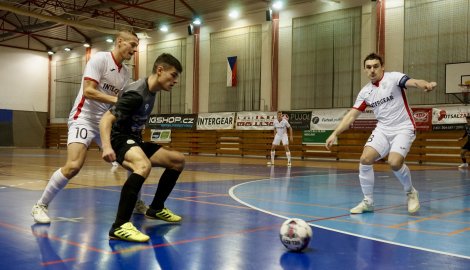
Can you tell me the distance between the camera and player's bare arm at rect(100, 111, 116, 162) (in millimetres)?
4290

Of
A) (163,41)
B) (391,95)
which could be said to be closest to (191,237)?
(391,95)

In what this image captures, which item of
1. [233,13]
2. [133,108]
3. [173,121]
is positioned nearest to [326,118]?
[233,13]

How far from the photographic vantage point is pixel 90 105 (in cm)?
551

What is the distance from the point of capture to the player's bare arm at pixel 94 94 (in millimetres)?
5082

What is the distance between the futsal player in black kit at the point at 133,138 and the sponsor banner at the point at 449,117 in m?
17.0

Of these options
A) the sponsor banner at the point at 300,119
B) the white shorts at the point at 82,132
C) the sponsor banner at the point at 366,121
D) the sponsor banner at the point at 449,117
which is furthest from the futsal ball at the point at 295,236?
the sponsor banner at the point at 300,119

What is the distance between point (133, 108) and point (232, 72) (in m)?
22.8

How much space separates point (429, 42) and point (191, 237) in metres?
18.9

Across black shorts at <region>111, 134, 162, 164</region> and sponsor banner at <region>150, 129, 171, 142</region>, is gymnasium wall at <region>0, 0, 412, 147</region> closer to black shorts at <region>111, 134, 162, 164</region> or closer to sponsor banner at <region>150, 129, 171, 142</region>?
sponsor banner at <region>150, 129, 171, 142</region>

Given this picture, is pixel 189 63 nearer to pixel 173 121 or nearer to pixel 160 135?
pixel 173 121

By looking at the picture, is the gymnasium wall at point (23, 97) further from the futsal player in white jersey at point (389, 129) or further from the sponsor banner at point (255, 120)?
the futsal player in white jersey at point (389, 129)

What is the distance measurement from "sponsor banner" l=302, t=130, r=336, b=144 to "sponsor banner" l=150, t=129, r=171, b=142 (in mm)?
9875

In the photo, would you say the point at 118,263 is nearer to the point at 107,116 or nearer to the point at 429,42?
the point at 107,116

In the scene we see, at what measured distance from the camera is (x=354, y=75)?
73.9 feet
